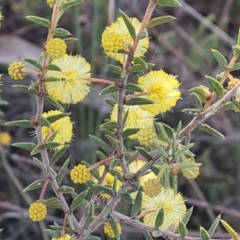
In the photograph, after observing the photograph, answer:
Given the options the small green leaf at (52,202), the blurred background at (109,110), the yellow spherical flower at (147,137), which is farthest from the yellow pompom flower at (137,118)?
the blurred background at (109,110)

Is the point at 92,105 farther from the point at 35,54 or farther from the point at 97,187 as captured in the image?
the point at 97,187

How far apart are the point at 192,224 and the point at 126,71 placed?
5.04ft

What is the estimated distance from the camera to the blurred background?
2.28 meters

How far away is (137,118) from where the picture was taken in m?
1.09

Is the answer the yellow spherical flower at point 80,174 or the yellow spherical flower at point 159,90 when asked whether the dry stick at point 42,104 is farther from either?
the yellow spherical flower at point 159,90

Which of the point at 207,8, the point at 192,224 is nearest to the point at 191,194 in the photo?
the point at 192,224

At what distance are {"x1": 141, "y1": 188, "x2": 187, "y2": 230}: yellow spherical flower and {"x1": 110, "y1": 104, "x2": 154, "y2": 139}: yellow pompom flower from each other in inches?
5.2

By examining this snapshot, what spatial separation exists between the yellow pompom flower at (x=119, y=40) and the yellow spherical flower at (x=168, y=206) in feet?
0.93

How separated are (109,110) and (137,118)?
1.33 m

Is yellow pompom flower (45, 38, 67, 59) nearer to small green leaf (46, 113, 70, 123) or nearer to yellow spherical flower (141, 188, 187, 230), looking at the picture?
Answer: small green leaf (46, 113, 70, 123)

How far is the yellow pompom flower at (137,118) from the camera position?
3.54 ft

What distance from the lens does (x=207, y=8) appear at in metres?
3.17

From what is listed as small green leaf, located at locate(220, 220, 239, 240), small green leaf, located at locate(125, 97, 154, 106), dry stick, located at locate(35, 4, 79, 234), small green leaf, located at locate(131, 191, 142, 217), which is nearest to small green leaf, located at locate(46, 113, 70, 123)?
dry stick, located at locate(35, 4, 79, 234)

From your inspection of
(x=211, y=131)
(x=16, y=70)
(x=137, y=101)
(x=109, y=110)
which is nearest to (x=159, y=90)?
(x=137, y=101)
